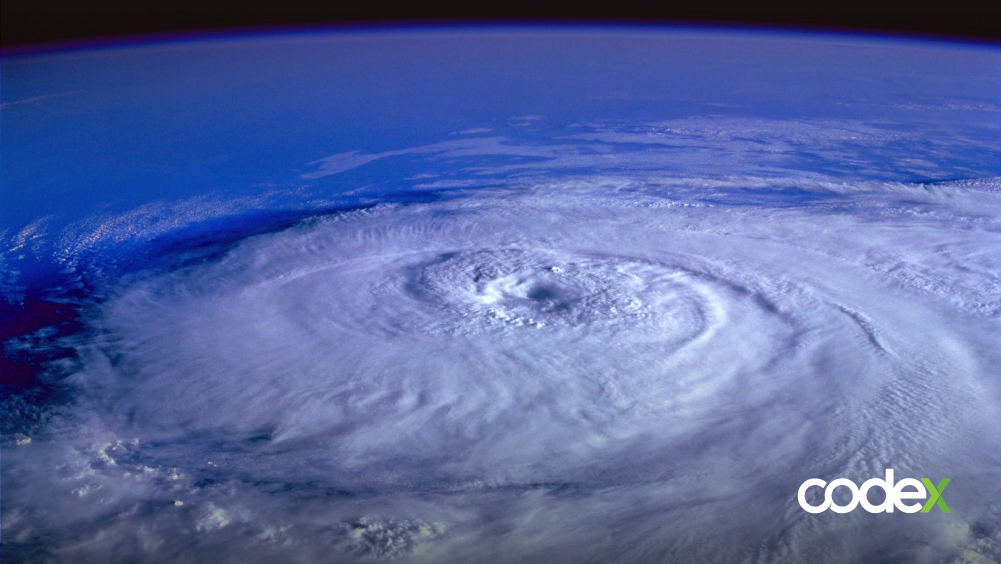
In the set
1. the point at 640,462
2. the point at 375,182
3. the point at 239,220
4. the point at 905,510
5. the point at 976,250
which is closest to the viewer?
the point at 905,510

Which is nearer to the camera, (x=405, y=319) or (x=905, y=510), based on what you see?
(x=905, y=510)

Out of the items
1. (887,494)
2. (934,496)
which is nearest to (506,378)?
(887,494)

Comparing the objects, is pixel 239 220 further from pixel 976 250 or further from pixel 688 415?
pixel 976 250

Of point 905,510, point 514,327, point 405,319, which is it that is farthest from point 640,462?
point 405,319
